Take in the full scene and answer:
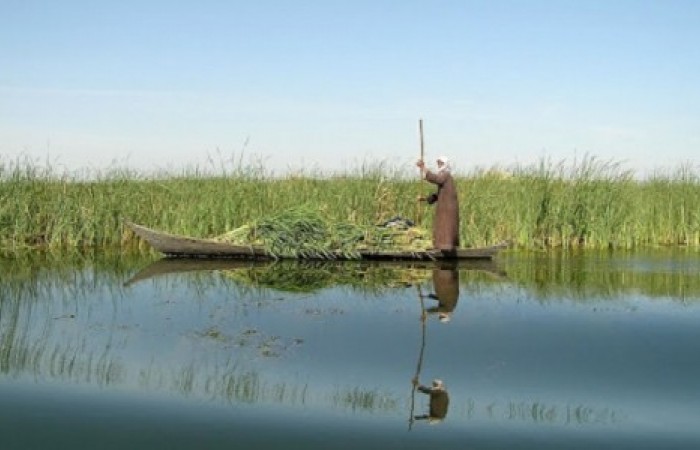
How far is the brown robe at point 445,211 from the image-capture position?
44.9 feet

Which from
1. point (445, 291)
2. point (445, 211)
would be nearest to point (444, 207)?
point (445, 211)

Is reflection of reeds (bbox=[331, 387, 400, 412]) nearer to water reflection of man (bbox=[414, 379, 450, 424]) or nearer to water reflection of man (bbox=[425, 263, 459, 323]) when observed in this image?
water reflection of man (bbox=[414, 379, 450, 424])

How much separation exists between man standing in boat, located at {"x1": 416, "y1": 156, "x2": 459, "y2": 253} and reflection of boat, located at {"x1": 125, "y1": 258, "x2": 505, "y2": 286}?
1.19 ft

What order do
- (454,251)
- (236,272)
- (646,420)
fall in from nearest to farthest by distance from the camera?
(646,420) < (236,272) < (454,251)

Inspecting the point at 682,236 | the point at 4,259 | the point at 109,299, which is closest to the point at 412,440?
the point at 109,299

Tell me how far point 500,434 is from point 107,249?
41.0ft

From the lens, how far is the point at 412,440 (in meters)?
5.14

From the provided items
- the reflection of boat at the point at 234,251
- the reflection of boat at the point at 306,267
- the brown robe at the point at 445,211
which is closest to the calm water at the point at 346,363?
the reflection of boat at the point at 306,267

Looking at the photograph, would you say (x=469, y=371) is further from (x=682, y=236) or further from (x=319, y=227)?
(x=682, y=236)

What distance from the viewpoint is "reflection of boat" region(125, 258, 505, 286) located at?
12906 millimetres

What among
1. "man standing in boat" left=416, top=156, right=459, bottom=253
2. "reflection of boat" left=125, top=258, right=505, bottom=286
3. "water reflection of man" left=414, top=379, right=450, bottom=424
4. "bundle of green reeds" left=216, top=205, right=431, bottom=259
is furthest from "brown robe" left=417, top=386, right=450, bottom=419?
"bundle of green reeds" left=216, top=205, right=431, bottom=259

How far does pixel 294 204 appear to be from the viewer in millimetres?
16812

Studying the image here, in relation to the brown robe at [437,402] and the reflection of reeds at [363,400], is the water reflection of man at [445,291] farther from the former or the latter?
the reflection of reeds at [363,400]

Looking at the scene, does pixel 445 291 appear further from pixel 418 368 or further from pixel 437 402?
pixel 437 402
